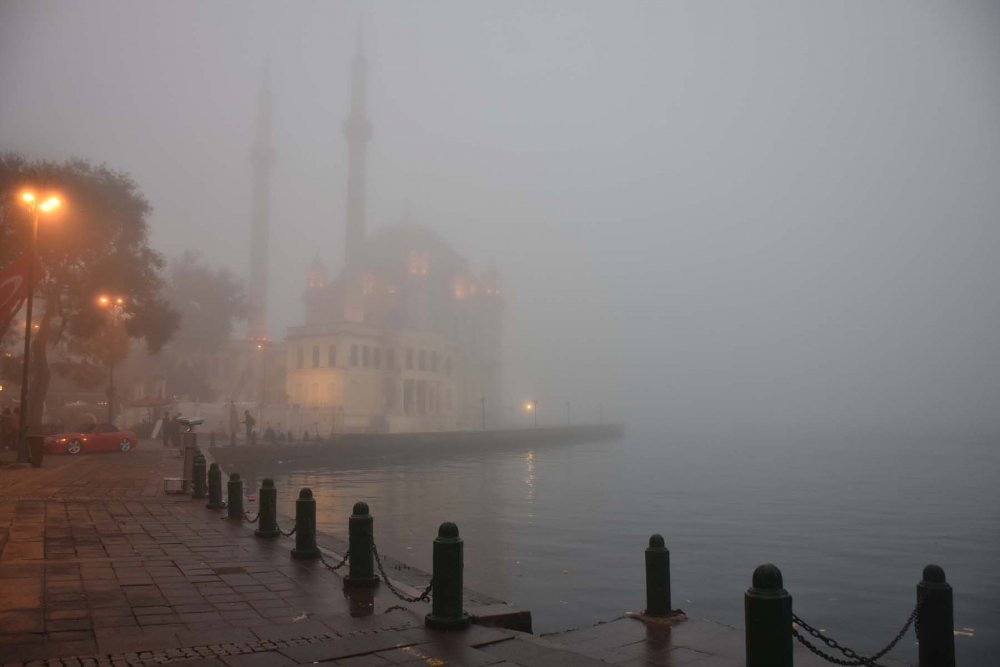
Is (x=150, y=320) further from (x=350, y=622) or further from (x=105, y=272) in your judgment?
(x=350, y=622)

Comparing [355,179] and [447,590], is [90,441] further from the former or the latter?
[355,179]

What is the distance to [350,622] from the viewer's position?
659 centimetres

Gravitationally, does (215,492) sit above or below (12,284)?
below

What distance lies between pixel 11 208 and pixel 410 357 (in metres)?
46.5

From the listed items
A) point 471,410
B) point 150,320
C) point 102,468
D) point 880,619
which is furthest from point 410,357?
point 880,619

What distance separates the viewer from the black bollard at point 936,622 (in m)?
5.50

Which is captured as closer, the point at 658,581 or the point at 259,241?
the point at 658,581

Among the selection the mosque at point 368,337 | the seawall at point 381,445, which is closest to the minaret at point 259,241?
the mosque at point 368,337

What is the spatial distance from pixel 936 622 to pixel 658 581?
2489 millimetres

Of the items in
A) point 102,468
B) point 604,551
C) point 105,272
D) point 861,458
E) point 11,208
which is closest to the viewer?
point 604,551

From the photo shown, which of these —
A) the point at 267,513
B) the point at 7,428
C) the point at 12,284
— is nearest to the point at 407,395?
the point at 7,428

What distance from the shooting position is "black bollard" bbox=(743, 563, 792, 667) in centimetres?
500

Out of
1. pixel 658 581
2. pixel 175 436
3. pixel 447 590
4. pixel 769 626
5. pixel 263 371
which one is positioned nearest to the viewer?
pixel 769 626

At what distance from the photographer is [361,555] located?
319 inches
